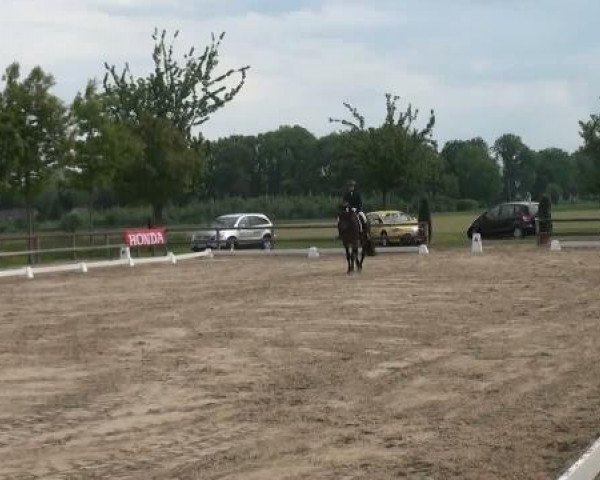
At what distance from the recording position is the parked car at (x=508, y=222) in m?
46.8

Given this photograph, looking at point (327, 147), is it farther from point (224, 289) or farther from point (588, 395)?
point (588, 395)

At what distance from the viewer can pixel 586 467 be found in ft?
22.2

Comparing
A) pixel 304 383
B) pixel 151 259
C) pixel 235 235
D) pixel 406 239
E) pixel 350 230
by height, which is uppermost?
pixel 350 230

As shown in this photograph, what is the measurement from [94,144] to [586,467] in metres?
36.6

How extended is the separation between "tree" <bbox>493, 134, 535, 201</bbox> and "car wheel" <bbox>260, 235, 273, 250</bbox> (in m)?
148

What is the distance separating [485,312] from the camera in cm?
1708

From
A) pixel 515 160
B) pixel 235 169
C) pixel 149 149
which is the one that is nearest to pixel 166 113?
pixel 149 149

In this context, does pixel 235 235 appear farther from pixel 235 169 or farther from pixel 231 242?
pixel 235 169

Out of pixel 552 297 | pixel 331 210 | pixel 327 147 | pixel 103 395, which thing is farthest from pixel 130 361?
pixel 327 147

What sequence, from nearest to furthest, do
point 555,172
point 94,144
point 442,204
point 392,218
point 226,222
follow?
1. point 94,144
2. point 226,222
3. point 392,218
4. point 442,204
5. point 555,172

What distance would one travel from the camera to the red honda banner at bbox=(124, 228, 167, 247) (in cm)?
3709

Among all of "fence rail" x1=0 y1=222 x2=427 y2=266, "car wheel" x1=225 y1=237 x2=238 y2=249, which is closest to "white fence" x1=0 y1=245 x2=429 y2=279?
"fence rail" x1=0 y1=222 x2=427 y2=266

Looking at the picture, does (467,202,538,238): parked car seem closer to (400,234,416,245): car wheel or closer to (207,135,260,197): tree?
(400,234,416,245): car wheel

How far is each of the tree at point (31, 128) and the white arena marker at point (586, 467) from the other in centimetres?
3259
